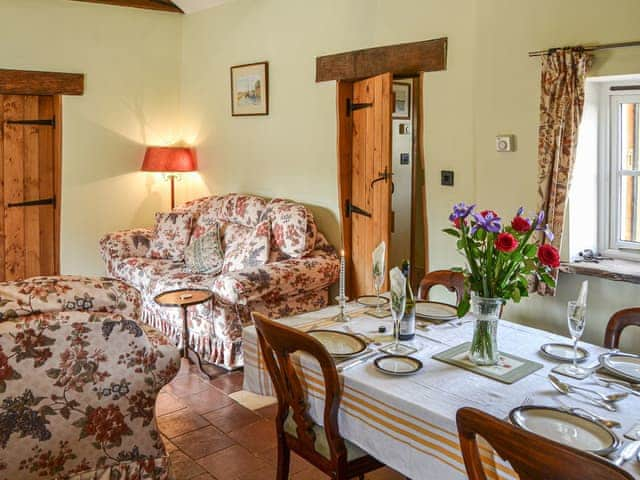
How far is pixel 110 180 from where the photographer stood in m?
5.95

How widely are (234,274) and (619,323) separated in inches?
95.2

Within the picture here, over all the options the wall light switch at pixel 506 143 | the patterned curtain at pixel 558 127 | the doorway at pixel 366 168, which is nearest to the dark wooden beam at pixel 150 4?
the doorway at pixel 366 168

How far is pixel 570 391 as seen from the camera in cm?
186

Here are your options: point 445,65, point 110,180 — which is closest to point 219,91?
point 110,180

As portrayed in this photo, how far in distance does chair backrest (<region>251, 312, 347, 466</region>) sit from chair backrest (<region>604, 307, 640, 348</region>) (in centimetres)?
109

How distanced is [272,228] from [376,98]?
124 centimetres

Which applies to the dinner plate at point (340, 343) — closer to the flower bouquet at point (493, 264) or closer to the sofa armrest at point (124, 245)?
the flower bouquet at point (493, 264)

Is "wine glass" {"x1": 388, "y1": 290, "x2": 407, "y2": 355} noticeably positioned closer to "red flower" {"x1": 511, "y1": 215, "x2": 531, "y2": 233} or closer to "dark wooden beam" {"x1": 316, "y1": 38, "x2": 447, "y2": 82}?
"red flower" {"x1": 511, "y1": 215, "x2": 531, "y2": 233}

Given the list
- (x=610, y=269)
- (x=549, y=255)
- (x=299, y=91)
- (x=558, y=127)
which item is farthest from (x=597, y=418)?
(x=299, y=91)

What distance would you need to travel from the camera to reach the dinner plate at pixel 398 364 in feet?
6.54

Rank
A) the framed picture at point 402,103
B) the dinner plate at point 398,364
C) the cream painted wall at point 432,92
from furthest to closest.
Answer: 1. the framed picture at point 402,103
2. the cream painted wall at point 432,92
3. the dinner plate at point 398,364

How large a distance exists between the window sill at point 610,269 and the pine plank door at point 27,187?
14.6 ft

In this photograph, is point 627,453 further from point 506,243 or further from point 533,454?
point 506,243

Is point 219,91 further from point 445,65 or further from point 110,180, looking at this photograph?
point 445,65
